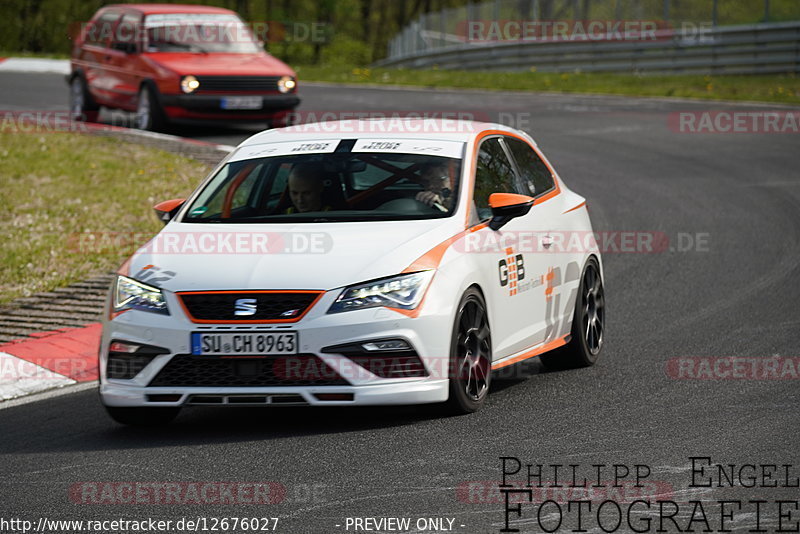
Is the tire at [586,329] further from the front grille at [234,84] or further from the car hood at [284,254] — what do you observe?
the front grille at [234,84]

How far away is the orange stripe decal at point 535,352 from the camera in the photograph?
8.09 meters

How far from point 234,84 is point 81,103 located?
145 inches

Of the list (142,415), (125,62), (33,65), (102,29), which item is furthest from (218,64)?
(33,65)

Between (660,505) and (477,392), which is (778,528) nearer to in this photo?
(660,505)

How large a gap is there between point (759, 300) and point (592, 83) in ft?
64.5

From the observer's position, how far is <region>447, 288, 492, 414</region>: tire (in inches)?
290

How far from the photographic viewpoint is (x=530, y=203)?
26.5ft

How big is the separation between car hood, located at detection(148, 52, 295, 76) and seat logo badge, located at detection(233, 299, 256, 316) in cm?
1295

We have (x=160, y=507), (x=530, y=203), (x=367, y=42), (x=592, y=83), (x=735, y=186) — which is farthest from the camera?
(x=367, y=42)

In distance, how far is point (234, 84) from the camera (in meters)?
19.8

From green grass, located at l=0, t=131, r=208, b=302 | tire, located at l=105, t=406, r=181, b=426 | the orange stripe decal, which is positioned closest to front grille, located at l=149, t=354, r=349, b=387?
tire, located at l=105, t=406, r=181, b=426

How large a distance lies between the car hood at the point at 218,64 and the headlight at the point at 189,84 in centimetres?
8

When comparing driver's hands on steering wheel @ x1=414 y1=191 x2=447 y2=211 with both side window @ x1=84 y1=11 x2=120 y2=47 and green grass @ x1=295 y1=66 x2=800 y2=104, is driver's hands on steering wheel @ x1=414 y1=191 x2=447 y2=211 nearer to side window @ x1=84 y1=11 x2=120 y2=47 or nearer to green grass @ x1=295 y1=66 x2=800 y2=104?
side window @ x1=84 y1=11 x2=120 y2=47

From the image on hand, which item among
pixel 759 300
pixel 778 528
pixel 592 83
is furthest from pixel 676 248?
pixel 592 83
